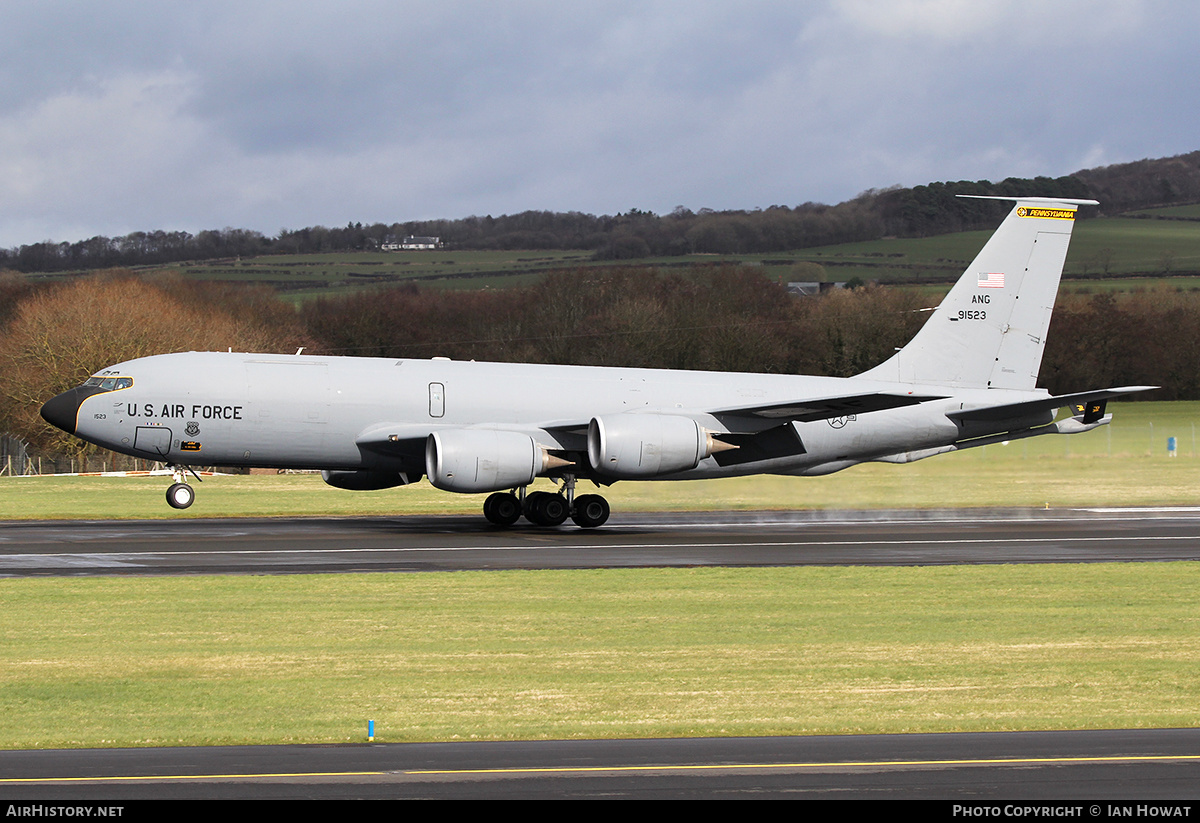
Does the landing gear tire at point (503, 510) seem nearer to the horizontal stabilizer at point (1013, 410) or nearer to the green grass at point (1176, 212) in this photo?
the horizontal stabilizer at point (1013, 410)

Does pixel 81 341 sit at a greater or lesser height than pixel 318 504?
greater

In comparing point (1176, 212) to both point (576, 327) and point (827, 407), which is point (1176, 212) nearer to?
point (576, 327)

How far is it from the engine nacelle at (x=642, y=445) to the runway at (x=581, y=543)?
158 centimetres

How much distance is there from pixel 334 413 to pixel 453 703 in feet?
62.9

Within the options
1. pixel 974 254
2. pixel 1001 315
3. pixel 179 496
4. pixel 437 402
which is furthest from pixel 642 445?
pixel 974 254

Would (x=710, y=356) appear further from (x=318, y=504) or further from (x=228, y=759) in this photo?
(x=228, y=759)

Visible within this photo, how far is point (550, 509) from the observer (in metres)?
32.6

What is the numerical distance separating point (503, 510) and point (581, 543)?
5.60 meters

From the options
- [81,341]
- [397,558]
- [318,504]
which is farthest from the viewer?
[81,341]

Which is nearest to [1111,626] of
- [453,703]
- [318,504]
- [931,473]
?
[453,703]

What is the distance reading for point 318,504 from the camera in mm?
40812

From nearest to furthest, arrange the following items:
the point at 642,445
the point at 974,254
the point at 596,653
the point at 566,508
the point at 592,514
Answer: the point at 596,653, the point at 642,445, the point at 592,514, the point at 566,508, the point at 974,254

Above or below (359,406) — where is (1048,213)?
above

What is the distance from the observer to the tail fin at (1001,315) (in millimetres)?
35812
